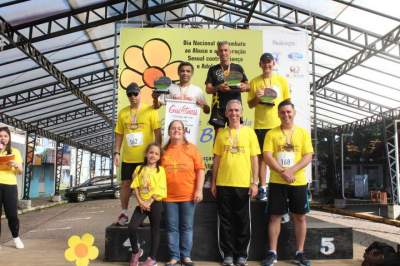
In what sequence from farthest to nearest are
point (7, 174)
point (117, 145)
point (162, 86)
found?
point (7, 174) < point (117, 145) < point (162, 86)

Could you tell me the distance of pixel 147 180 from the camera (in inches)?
150

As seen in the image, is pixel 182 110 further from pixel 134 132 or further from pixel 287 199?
A: pixel 287 199

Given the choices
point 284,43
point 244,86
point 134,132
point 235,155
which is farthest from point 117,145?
point 284,43

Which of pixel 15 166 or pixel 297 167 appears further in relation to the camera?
pixel 15 166

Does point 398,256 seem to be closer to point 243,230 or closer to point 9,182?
point 243,230

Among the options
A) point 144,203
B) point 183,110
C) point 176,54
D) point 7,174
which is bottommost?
point 144,203

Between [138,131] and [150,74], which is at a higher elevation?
[150,74]

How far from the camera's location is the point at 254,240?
4352mm

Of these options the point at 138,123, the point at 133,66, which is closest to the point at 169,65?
the point at 133,66

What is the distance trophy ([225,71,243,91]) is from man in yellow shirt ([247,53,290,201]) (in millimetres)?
224

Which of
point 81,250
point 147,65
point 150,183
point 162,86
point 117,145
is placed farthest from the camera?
point 147,65

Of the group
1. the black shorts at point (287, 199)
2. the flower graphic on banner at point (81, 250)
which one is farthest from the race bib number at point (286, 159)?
the flower graphic on banner at point (81, 250)

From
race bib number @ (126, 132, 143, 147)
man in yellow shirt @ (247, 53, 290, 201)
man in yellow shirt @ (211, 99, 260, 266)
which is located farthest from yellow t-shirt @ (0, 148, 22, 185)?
man in yellow shirt @ (247, 53, 290, 201)

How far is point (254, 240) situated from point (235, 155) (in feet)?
3.25
